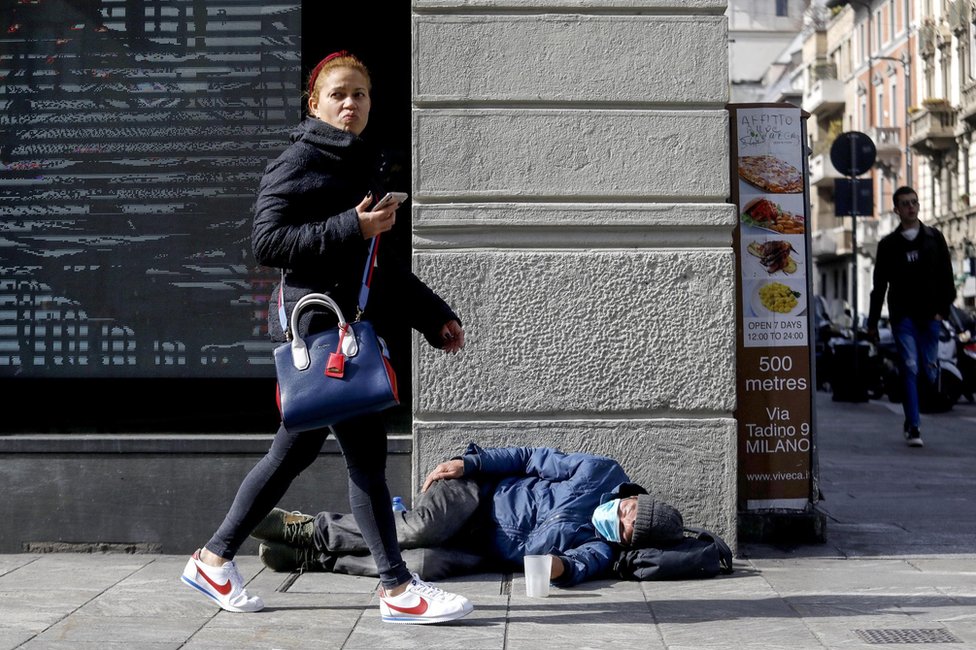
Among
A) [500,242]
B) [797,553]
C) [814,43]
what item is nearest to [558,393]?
[500,242]

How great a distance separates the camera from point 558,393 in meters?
6.00

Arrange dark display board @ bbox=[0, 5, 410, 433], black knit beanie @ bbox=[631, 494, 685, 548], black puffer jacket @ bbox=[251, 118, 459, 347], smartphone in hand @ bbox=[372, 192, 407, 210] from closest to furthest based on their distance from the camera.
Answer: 1. smartphone in hand @ bbox=[372, 192, 407, 210]
2. black puffer jacket @ bbox=[251, 118, 459, 347]
3. black knit beanie @ bbox=[631, 494, 685, 548]
4. dark display board @ bbox=[0, 5, 410, 433]

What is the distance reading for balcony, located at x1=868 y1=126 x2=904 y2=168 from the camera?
5562cm

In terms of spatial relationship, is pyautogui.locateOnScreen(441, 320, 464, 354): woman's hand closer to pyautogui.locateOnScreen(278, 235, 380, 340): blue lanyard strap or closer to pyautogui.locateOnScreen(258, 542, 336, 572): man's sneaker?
pyautogui.locateOnScreen(278, 235, 380, 340): blue lanyard strap

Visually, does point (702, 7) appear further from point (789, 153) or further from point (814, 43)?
point (814, 43)

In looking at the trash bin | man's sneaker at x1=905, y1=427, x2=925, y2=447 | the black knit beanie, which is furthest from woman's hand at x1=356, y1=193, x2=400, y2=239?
the trash bin

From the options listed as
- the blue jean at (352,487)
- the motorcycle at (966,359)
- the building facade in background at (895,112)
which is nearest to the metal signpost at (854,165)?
the motorcycle at (966,359)

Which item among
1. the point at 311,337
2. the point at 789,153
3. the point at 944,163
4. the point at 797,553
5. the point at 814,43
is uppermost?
the point at 814,43

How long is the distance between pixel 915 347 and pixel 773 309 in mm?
4773

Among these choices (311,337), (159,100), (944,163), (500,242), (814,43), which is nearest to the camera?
(311,337)

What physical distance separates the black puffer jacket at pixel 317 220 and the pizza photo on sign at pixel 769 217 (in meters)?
2.24

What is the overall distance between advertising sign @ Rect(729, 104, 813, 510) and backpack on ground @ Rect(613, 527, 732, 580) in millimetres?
941

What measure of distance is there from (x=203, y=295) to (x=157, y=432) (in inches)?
25.5

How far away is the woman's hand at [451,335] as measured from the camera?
488cm
